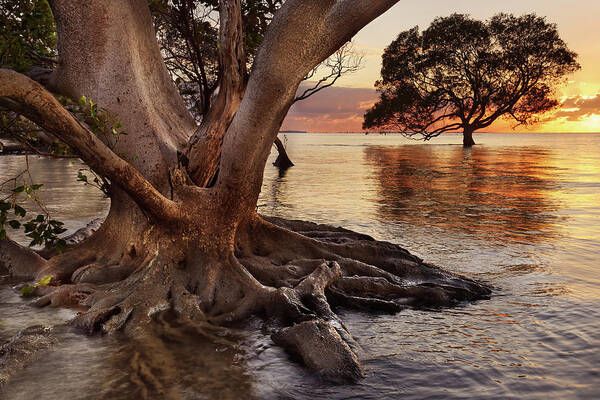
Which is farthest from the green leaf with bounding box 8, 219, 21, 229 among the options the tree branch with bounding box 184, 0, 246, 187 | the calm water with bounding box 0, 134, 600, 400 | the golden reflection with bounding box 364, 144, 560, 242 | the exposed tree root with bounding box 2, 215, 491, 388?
the golden reflection with bounding box 364, 144, 560, 242

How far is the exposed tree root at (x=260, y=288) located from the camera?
206 inches

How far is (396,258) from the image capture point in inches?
335

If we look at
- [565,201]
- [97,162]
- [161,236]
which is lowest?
[565,201]

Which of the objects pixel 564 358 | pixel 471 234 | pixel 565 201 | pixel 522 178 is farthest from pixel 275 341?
pixel 522 178

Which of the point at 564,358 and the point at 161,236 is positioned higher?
the point at 161,236

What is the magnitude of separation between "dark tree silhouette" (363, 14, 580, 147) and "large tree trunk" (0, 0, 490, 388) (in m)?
39.7

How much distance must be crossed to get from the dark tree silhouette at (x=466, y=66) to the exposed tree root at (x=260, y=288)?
39263mm

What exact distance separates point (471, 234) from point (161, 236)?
25.9 feet

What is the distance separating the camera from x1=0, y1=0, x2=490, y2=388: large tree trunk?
232 inches

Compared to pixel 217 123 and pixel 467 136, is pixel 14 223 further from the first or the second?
pixel 467 136

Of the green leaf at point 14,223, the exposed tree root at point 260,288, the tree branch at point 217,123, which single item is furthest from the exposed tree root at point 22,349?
the tree branch at point 217,123

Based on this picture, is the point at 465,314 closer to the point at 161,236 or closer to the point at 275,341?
the point at 275,341

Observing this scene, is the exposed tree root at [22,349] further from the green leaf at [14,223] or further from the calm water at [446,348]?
the green leaf at [14,223]

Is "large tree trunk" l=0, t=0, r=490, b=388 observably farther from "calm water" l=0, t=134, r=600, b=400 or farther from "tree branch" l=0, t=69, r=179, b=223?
"calm water" l=0, t=134, r=600, b=400
